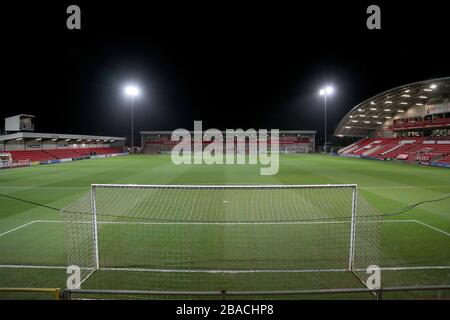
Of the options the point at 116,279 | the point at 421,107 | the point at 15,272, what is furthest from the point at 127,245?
the point at 421,107

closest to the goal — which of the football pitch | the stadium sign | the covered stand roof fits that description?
the football pitch

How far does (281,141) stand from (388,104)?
2834 cm

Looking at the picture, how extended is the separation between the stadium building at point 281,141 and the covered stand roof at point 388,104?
32.7 ft

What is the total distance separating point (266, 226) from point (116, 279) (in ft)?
16.0

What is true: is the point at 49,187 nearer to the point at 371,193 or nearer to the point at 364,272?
the point at 364,272

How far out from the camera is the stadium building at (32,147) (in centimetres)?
3150

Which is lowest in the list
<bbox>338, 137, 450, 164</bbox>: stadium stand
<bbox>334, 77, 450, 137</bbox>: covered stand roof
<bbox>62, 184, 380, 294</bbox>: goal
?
<bbox>62, 184, 380, 294</bbox>: goal

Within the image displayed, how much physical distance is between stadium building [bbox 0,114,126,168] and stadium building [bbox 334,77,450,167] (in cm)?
4503

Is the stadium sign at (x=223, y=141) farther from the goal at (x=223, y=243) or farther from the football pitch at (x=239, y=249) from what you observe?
the football pitch at (x=239, y=249)

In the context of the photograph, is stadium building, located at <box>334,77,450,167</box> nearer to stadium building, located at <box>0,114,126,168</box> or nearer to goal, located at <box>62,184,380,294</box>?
goal, located at <box>62,184,380,294</box>

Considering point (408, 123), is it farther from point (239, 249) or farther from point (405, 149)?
point (239, 249)

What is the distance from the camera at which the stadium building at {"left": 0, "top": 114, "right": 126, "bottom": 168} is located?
31500mm

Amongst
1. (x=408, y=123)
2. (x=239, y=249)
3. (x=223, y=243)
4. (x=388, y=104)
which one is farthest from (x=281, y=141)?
(x=239, y=249)

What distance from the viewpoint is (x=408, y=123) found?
4419 centimetres
